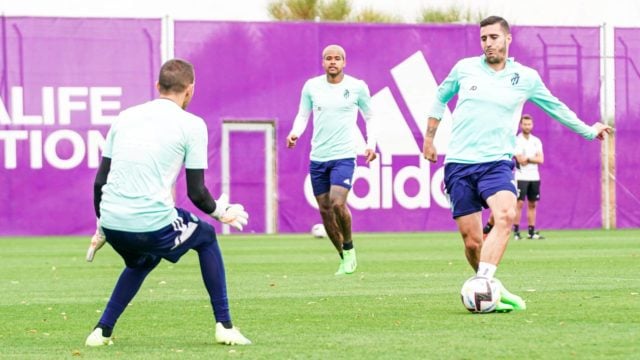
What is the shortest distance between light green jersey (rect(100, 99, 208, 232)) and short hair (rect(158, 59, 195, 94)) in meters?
0.14

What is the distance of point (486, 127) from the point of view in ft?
33.2

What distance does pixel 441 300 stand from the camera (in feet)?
35.9

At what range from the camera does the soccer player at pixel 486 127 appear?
1009cm

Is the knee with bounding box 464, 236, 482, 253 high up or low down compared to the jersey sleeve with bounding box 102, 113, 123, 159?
down

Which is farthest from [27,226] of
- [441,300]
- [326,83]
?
[441,300]

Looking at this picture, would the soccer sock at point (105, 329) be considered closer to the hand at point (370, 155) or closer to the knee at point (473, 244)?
the knee at point (473, 244)

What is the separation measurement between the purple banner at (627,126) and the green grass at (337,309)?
11.7 metres

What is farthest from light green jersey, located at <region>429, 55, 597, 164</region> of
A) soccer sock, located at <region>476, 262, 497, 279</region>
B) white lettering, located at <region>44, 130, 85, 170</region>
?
white lettering, located at <region>44, 130, 85, 170</region>

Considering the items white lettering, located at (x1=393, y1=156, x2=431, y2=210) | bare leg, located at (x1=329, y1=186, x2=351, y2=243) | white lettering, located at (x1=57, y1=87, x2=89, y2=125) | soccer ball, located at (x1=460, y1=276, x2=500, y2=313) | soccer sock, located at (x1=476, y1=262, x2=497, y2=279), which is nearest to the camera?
soccer ball, located at (x1=460, y1=276, x2=500, y2=313)

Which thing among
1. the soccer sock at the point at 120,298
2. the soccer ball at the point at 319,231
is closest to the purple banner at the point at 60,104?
the soccer ball at the point at 319,231

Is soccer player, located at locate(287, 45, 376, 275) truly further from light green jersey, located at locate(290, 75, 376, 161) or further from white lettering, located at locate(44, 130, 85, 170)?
white lettering, located at locate(44, 130, 85, 170)

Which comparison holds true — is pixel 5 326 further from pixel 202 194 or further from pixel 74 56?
pixel 74 56

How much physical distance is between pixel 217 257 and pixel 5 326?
2224 millimetres

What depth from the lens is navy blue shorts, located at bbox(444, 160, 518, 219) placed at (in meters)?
9.99
